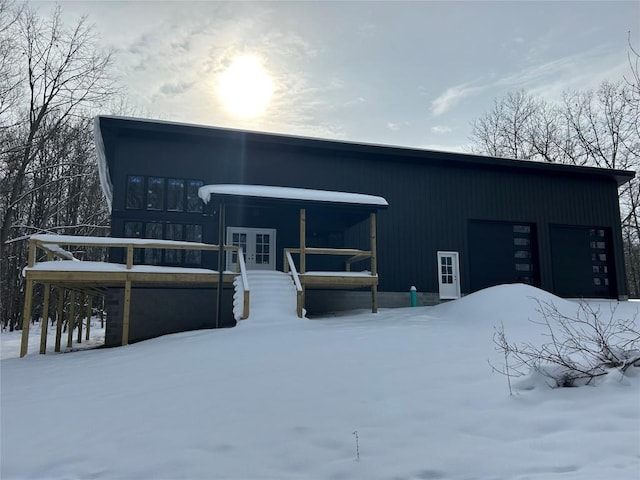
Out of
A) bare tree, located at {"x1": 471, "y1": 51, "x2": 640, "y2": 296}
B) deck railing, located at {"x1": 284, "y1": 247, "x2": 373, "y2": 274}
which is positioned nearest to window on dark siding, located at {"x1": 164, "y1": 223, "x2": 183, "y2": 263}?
deck railing, located at {"x1": 284, "y1": 247, "x2": 373, "y2": 274}

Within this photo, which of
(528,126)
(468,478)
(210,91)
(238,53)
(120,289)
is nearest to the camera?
(468,478)

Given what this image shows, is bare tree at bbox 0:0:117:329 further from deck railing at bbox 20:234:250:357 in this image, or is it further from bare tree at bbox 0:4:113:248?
deck railing at bbox 20:234:250:357

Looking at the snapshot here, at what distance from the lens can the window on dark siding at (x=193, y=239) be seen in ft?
39.4

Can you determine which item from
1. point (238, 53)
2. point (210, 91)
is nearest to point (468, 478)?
point (238, 53)

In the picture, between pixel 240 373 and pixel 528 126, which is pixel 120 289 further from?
pixel 528 126

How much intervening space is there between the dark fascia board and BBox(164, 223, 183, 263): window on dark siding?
2520 millimetres

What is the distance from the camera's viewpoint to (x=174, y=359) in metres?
6.51

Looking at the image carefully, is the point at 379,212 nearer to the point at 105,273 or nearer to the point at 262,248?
the point at 262,248

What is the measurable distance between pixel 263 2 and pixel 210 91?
404 cm

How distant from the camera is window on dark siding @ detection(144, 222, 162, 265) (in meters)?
11.7

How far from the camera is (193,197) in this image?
1248 cm

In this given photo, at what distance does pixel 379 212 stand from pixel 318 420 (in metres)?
10.6

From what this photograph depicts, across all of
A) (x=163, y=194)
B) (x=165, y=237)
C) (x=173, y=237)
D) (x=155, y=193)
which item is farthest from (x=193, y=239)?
(x=155, y=193)

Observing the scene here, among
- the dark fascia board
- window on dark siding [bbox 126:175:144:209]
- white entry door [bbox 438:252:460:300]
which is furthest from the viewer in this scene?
white entry door [bbox 438:252:460:300]
